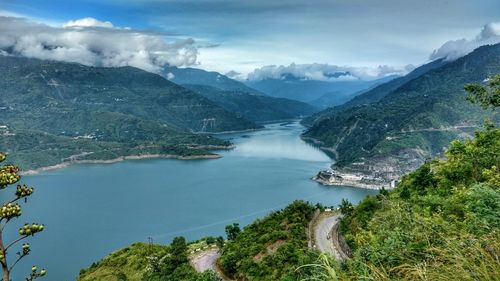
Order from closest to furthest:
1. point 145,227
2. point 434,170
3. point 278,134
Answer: point 434,170, point 145,227, point 278,134

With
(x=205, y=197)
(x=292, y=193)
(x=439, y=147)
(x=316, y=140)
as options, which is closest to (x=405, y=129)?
(x=439, y=147)

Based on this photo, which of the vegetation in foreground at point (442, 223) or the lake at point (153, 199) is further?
the lake at point (153, 199)

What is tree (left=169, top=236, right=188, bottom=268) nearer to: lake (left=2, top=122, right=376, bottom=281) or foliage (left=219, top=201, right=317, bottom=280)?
foliage (left=219, top=201, right=317, bottom=280)

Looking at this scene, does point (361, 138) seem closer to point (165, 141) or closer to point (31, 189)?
point (165, 141)

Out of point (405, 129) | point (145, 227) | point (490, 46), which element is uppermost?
point (490, 46)

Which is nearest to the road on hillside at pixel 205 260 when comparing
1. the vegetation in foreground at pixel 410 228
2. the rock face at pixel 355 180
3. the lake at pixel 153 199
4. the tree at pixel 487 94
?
the vegetation in foreground at pixel 410 228

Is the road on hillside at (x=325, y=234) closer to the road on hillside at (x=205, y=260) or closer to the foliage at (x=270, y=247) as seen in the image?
the foliage at (x=270, y=247)

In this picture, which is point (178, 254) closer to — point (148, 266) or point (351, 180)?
point (148, 266)

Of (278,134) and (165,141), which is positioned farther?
(278,134)
